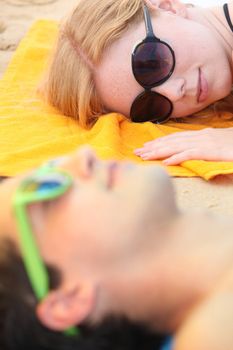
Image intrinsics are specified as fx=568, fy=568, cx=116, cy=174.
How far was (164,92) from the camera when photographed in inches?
75.4

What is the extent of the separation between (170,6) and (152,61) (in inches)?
11.0

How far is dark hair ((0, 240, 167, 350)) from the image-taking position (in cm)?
94

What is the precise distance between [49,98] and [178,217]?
127cm

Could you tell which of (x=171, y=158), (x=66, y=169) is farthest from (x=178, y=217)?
(x=171, y=158)

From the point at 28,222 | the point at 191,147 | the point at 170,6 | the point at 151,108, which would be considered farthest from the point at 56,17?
the point at 28,222

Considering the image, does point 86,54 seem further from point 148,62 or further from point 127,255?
point 127,255

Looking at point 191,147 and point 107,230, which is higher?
point 107,230

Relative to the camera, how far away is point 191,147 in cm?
173

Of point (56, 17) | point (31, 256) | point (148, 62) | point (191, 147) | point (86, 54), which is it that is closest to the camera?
point (31, 256)

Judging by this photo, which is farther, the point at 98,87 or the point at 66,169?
the point at 98,87

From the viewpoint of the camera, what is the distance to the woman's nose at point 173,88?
1895 millimetres

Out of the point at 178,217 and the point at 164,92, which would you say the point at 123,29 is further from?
the point at 178,217

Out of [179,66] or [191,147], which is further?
[179,66]

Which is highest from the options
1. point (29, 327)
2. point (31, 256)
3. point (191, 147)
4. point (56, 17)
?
point (31, 256)
